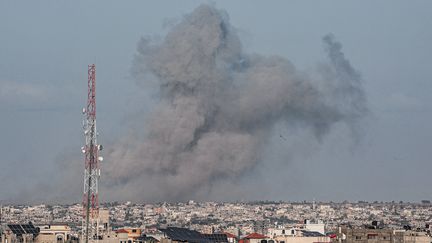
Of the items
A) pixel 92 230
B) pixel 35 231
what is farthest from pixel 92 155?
pixel 35 231

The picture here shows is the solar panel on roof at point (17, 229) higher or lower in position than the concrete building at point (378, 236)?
higher

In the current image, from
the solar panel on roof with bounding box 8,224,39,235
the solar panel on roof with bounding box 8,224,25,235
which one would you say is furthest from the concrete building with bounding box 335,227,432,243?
the solar panel on roof with bounding box 8,224,25,235

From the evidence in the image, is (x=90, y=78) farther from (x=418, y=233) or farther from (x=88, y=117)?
(x=418, y=233)

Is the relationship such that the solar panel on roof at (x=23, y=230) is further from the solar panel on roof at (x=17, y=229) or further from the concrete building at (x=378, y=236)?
the concrete building at (x=378, y=236)

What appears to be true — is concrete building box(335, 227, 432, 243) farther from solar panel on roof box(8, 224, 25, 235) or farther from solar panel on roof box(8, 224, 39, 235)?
solar panel on roof box(8, 224, 25, 235)

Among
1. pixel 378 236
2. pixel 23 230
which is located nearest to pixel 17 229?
pixel 23 230

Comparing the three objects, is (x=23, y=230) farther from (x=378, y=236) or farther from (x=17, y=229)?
(x=378, y=236)

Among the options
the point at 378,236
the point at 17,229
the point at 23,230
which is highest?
the point at 17,229

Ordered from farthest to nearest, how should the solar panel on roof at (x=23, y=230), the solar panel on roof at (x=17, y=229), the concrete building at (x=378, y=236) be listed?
the solar panel on roof at (x=23, y=230)
the solar panel on roof at (x=17, y=229)
the concrete building at (x=378, y=236)

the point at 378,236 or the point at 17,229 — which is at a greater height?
the point at 17,229

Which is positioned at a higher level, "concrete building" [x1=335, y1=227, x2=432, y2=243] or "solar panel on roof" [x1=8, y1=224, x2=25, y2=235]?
"solar panel on roof" [x1=8, y1=224, x2=25, y2=235]

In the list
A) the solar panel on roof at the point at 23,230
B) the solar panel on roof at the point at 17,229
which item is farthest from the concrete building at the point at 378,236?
the solar panel on roof at the point at 17,229

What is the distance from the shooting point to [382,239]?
6358 inches

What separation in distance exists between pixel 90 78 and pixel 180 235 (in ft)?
155
